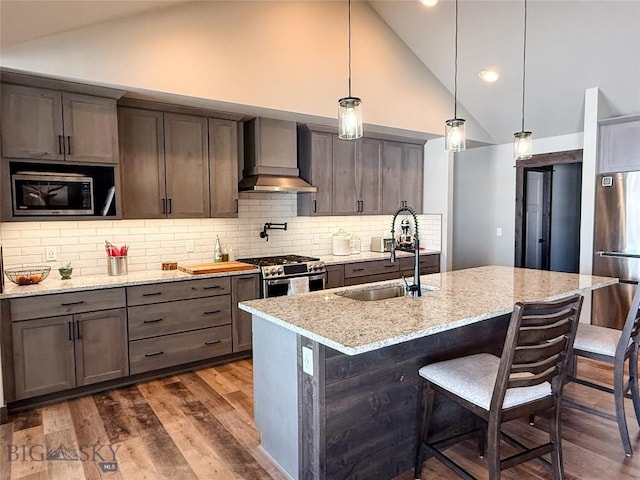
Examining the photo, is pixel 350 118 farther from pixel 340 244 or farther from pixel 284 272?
pixel 340 244

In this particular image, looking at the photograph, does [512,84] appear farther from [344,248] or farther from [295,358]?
[295,358]

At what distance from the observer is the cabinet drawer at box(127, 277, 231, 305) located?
345cm

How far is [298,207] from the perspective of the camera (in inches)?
198

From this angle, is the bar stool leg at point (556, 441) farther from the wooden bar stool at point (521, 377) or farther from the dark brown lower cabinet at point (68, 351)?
the dark brown lower cabinet at point (68, 351)

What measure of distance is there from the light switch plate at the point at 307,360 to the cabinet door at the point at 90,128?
250cm

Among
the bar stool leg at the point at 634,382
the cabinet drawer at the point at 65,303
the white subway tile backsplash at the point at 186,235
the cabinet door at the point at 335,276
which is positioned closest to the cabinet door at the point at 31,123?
the white subway tile backsplash at the point at 186,235

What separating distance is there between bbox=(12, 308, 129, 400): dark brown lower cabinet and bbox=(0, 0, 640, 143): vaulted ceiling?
2.00 metres

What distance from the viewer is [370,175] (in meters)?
5.39

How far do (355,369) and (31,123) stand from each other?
2.96 meters

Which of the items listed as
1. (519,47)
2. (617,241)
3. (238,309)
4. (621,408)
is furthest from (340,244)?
(621,408)

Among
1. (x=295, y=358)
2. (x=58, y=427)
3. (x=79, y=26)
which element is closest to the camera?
(x=295, y=358)

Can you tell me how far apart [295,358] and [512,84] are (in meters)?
4.30

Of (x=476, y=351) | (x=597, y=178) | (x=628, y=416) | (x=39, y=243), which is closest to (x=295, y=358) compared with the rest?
(x=476, y=351)

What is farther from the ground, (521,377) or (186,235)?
(186,235)
